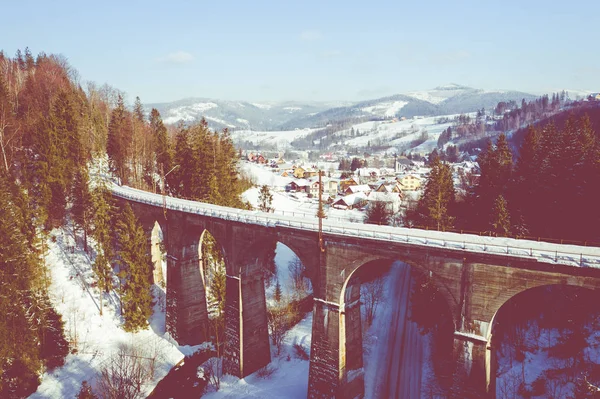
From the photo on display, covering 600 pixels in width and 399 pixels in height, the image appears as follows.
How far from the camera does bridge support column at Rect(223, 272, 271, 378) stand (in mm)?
31266

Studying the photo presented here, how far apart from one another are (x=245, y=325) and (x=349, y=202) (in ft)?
215

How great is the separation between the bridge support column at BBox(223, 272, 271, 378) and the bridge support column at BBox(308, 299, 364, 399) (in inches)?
278

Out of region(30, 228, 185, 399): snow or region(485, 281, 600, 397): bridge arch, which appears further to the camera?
region(30, 228, 185, 399): snow

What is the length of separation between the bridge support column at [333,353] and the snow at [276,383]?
3390mm

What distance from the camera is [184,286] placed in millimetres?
36594

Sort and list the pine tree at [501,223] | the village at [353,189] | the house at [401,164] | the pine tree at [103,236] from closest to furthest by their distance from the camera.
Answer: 1. the pine tree at [501,223]
2. the pine tree at [103,236]
3. the village at [353,189]
4. the house at [401,164]

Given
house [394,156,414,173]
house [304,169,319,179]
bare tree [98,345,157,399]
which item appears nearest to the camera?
bare tree [98,345,157,399]

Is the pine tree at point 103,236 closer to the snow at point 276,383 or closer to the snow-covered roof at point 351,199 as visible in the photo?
the snow at point 276,383

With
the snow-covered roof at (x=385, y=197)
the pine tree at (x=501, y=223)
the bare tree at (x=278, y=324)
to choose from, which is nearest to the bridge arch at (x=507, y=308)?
the pine tree at (x=501, y=223)

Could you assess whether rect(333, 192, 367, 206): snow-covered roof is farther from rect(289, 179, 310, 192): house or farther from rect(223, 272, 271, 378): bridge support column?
rect(223, 272, 271, 378): bridge support column

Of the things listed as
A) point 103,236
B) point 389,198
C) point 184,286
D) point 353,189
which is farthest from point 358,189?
point 103,236

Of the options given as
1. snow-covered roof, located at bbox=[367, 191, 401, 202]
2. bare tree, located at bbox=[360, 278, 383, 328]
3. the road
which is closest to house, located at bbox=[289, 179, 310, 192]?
snow-covered roof, located at bbox=[367, 191, 401, 202]

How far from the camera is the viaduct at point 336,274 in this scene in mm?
19594

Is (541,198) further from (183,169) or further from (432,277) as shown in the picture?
(183,169)
